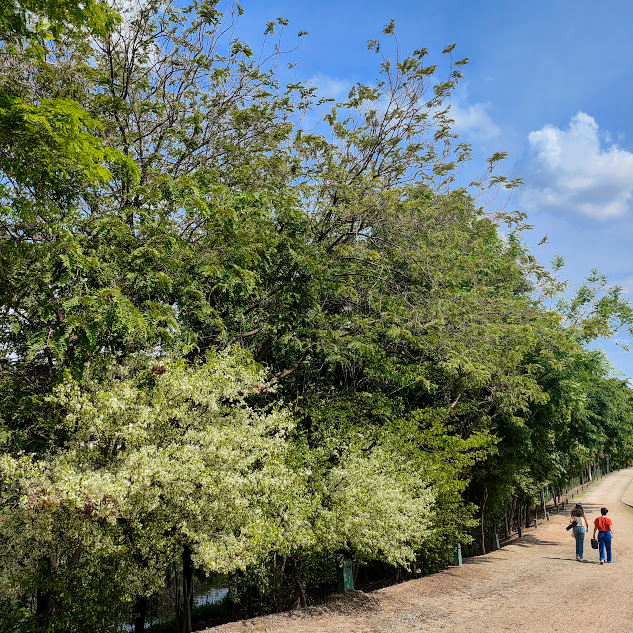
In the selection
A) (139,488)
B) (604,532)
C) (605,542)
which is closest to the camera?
(139,488)

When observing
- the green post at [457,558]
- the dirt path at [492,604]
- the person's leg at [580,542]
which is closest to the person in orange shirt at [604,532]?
the dirt path at [492,604]

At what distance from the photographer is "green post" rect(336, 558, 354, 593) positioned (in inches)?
475

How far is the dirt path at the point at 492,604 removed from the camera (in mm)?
9891

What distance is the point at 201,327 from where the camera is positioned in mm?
12070

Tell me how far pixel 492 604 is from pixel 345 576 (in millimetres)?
3293

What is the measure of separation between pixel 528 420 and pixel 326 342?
1037 centimetres

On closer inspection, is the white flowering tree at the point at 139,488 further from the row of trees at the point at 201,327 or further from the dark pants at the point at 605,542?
the dark pants at the point at 605,542

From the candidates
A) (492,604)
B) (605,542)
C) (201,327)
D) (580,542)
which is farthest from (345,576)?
(580,542)

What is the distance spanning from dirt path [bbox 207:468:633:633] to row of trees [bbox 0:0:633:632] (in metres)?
1.11

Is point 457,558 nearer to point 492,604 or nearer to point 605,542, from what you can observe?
point 605,542

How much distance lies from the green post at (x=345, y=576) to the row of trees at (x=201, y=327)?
0.27 m

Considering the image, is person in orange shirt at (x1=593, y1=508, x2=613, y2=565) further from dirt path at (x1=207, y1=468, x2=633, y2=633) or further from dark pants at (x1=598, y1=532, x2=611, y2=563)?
dirt path at (x1=207, y1=468, x2=633, y2=633)

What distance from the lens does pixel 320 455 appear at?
11.4 meters

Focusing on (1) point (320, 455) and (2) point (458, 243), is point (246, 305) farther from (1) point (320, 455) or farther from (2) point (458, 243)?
(2) point (458, 243)
